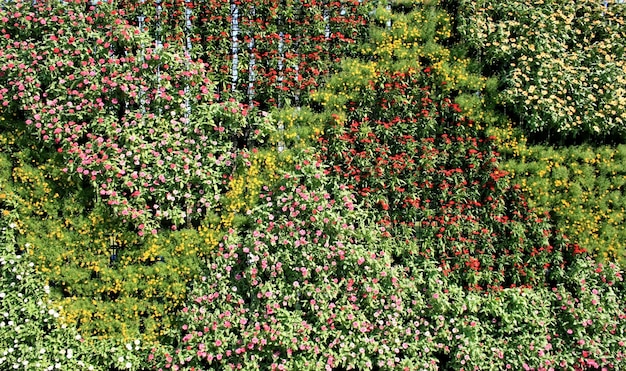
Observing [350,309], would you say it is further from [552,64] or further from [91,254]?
[552,64]

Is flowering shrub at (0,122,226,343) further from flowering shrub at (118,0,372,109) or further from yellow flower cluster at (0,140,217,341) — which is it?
flowering shrub at (118,0,372,109)

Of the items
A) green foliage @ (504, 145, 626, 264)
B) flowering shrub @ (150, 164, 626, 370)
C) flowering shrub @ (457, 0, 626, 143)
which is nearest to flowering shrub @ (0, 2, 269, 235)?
flowering shrub @ (150, 164, 626, 370)

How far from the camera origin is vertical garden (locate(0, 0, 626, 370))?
4.25m

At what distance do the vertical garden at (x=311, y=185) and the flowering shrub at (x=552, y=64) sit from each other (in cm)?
2

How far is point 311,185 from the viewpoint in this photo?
4.48m

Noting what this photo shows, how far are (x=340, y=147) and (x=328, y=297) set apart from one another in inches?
54.9

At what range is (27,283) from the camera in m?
4.25

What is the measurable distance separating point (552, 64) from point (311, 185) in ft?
8.80

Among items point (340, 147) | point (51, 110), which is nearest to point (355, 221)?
point (340, 147)

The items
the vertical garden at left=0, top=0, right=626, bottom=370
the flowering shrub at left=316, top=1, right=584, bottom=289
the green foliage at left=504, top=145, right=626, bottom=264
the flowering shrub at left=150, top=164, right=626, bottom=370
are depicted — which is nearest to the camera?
the flowering shrub at left=150, top=164, right=626, bottom=370

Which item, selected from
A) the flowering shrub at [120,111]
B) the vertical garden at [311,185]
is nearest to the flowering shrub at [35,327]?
the vertical garden at [311,185]

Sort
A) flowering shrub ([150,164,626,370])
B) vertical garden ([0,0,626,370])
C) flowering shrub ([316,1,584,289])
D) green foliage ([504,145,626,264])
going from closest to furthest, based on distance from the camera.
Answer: flowering shrub ([150,164,626,370]) < vertical garden ([0,0,626,370]) < flowering shrub ([316,1,584,289]) < green foliage ([504,145,626,264])

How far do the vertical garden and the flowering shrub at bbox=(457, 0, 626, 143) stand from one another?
0.02 meters

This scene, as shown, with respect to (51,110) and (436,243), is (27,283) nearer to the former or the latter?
(51,110)
